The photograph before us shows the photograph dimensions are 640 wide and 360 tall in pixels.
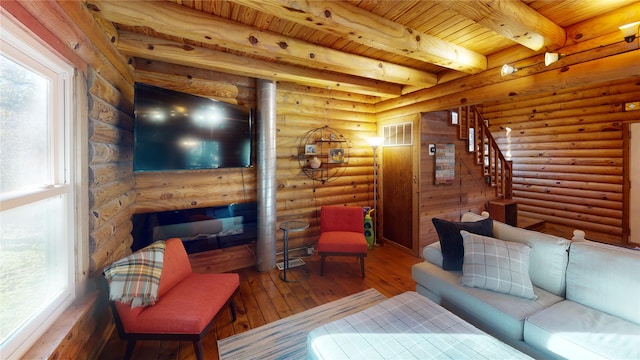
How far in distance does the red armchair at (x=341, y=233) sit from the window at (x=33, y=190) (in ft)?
7.75

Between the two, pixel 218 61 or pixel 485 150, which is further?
pixel 485 150

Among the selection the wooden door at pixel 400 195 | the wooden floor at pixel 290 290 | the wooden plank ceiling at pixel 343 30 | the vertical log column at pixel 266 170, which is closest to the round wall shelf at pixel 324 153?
the vertical log column at pixel 266 170

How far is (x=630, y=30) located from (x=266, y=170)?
3.47m

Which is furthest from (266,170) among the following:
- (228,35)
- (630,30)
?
(630,30)

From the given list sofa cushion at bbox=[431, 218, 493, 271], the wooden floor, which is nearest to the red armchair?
the wooden floor

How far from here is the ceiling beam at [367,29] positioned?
1.69 meters

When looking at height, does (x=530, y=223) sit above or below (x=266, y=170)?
below

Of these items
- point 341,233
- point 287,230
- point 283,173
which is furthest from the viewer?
point 283,173

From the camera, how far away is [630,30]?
180 cm

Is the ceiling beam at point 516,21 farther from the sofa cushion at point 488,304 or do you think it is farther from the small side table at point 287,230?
the small side table at point 287,230

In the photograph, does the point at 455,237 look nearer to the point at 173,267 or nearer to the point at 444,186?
the point at 444,186

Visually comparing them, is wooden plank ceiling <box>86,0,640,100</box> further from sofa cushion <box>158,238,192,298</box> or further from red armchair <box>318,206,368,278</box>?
red armchair <box>318,206,368,278</box>

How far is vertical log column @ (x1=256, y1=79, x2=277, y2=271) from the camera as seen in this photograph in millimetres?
3334

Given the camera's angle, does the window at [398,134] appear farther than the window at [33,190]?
Yes
